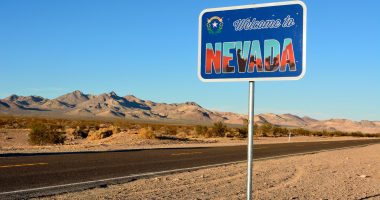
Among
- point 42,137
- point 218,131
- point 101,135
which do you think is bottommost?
point 42,137

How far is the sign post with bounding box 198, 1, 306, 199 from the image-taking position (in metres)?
4.54

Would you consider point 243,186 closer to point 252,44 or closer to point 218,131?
point 252,44

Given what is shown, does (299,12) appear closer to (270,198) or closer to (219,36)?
(219,36)

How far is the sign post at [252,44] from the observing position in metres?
4.54

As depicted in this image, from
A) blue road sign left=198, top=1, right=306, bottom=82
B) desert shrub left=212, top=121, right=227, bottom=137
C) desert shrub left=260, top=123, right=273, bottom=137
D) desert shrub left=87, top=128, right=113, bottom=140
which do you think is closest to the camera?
blue road sign left=198, top=1, right=306, bottom=82

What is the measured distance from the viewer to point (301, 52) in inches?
177

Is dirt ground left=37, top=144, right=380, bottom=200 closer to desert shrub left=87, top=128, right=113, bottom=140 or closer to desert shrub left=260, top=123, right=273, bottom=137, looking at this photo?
desert shrub left=87, top=128, right=113, bottom=140

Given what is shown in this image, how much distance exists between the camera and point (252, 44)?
4.73 metres

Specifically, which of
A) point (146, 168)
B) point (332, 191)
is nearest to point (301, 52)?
point (332, 191)

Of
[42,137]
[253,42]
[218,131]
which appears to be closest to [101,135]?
[42,137]

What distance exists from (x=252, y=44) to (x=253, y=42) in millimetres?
24

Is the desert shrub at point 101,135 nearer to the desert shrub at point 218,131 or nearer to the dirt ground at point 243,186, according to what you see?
the desert shrub at point 218,131

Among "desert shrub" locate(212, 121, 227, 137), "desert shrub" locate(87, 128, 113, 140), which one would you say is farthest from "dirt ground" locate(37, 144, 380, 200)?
"desert shrub" locate(212, 121, 227, 137)

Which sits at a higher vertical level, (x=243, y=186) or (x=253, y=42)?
(x=253, y=42)
